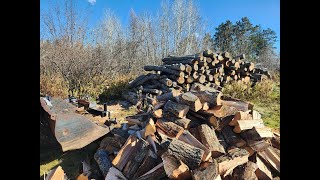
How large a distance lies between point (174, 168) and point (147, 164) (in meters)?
0.43

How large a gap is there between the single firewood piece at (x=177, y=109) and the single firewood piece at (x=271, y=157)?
1138 mm

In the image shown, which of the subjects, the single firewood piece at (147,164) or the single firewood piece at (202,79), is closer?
the single firewood piece at (147,164)

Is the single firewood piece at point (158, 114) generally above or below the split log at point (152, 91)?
below

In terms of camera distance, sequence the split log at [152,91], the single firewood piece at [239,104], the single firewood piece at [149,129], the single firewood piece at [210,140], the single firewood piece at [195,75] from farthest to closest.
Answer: the single firewood piece at [195,75] < the split log at [152,91] < the single firewood piece at [239,104] < the single firewood piece at [149,129] < the single firewood piece at [210,140]

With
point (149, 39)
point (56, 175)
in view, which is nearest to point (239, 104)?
point (56, 175)

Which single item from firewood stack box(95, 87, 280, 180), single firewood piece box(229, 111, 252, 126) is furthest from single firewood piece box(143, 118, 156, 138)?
single firewood piece box(229, 111, 252, 126)

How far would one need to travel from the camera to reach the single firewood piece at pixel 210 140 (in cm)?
290

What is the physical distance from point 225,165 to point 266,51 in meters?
23.9

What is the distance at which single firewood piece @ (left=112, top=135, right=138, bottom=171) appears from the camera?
2.92 meters

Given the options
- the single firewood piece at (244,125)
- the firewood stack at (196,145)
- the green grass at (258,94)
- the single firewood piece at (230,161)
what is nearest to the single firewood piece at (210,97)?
the firewood stack at (196,145)

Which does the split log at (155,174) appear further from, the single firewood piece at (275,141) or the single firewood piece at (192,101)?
the single firewood piece at (275,141)

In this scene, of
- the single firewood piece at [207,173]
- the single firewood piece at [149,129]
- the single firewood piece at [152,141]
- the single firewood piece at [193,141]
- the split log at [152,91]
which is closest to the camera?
the single firewood piece at [207,173]

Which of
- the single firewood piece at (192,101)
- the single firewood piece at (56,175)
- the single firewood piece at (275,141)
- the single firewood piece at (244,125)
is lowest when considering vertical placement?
the single firewood piece at (56,175)
